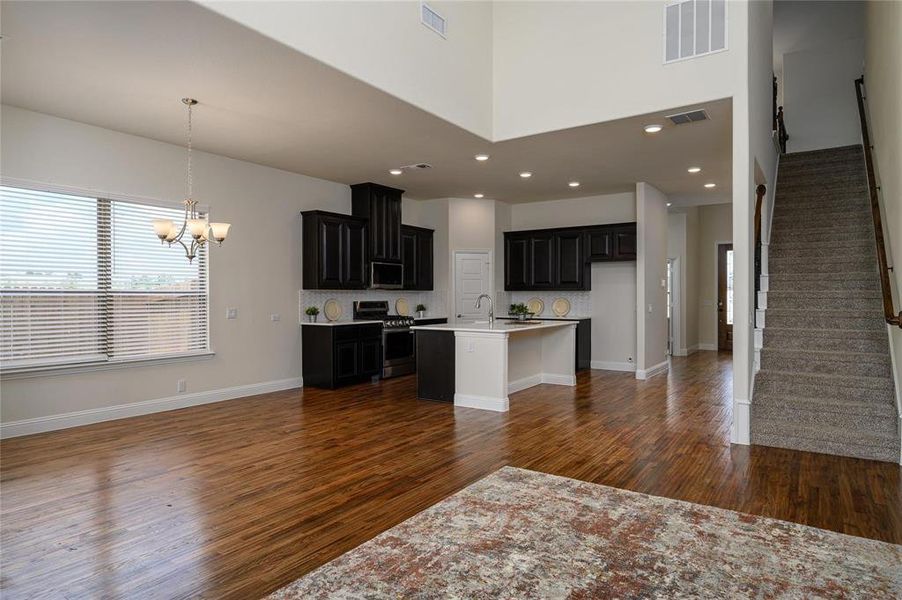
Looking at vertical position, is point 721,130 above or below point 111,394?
above

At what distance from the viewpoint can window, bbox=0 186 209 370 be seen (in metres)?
5.14

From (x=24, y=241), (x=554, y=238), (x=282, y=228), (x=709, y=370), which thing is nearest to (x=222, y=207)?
(x=282, y=228)

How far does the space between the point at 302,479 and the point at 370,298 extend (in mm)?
5232

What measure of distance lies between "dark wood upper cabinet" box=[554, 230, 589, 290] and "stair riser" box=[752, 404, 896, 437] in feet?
16.0

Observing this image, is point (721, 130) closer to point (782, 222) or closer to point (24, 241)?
point (782, 222)

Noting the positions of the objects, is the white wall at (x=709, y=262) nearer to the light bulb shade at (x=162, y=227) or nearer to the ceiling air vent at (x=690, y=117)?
the ceiling air vent at (x=690, y=117)

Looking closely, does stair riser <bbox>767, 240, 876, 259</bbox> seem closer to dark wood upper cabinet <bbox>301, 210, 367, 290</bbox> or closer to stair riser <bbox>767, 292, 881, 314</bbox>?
stair riser <bbox>767, 292, 881, 314</bbox>

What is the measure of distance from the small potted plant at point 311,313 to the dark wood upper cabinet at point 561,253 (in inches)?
155

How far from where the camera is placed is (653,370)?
8.89 metres

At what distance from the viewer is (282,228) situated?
24.9 ft

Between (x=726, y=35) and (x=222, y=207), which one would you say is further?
(x=222, y=207)

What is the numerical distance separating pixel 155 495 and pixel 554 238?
771 centimetres

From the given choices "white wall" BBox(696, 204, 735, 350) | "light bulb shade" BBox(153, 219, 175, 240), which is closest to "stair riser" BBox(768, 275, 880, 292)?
"light bulb shade" BBox(153, 219, 175, 240)

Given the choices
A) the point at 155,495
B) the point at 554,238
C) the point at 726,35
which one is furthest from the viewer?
the point at 554,238
